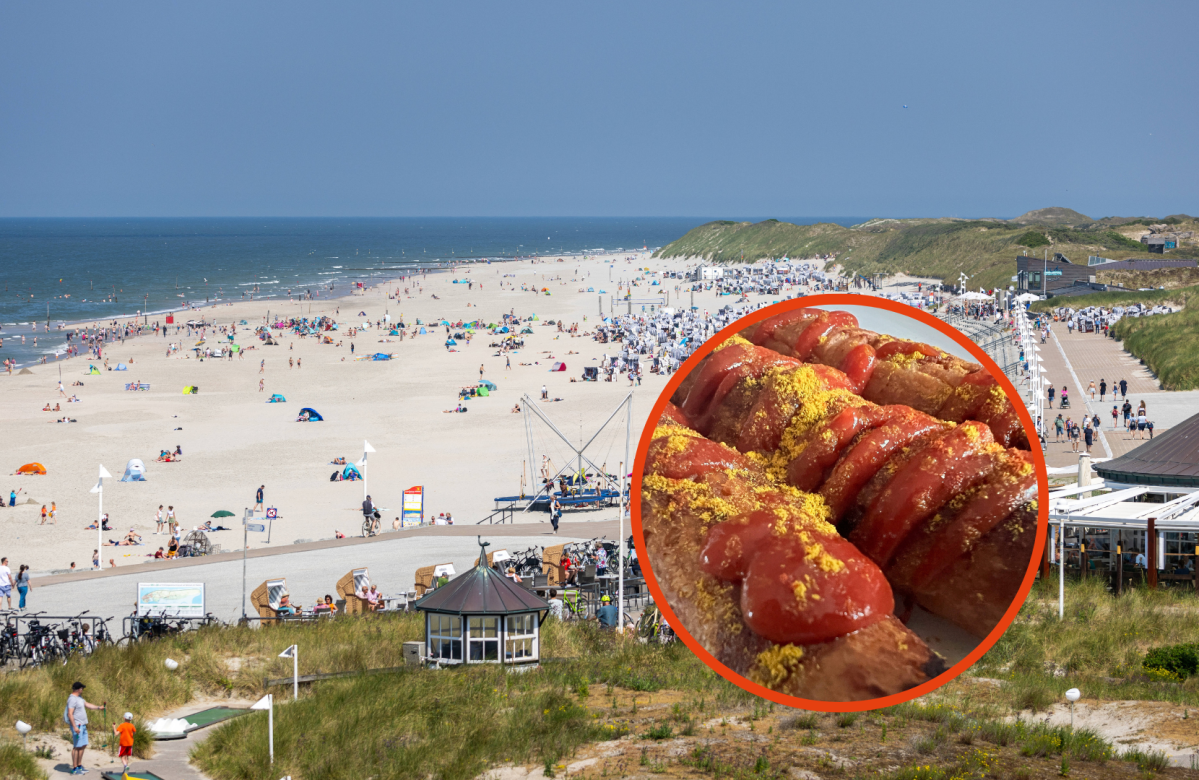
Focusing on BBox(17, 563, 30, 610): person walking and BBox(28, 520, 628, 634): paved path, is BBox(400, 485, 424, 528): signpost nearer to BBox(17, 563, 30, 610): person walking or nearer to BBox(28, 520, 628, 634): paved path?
BBox(28, 520, 628, 634): paved path

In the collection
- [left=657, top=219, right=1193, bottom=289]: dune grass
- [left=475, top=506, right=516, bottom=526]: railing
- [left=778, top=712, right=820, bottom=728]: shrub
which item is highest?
[left=657, top=219, right=1193, bottom=289]: dune grass

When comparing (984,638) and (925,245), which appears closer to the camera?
(984,638)

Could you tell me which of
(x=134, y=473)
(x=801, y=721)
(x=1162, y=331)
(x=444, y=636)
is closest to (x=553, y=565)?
(x=444, y=636)

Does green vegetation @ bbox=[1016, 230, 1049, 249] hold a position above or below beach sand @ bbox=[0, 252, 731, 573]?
above

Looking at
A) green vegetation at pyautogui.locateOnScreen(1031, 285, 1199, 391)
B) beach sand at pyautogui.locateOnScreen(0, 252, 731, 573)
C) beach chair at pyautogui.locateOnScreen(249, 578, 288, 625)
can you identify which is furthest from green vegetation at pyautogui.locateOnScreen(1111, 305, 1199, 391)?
beach chair at pyautogui.locateOnScreen(249, 578, 288, 625)

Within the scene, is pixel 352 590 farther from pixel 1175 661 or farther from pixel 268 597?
pixel 1175 661

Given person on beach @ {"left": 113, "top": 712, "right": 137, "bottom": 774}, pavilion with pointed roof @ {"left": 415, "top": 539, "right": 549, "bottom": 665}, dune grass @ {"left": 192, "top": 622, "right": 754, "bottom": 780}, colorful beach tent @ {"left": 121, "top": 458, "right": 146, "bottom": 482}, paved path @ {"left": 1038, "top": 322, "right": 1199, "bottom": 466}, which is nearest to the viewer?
dune grass @ {"left": 192, "top": 622, "right": 754, "bottom": 780}

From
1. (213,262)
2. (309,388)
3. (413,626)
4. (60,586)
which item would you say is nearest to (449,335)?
(309,388)

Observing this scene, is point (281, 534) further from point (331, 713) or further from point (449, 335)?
point (449, 335)

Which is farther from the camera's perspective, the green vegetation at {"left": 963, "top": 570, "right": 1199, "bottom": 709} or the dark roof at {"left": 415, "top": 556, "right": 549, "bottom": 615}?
the dark roof at {"left": 415, "top": 556, "right": 549, "bottom": 615}
